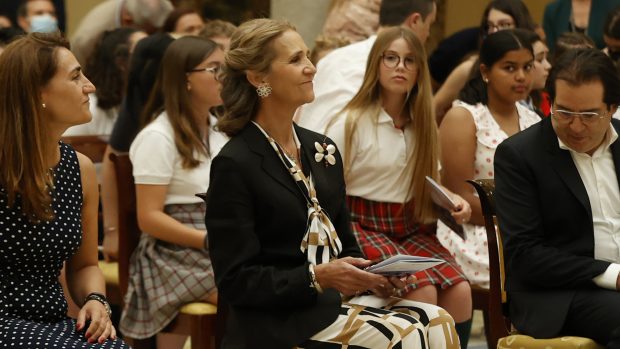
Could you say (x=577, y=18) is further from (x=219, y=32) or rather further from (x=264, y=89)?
(x=264, y=89)

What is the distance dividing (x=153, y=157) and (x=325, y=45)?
1.97 metres

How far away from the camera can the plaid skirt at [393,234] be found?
445cm

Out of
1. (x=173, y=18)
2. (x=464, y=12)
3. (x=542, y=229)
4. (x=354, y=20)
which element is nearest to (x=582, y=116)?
(x=542, y=229)

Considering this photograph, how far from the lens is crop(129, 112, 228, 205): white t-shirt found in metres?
4.54

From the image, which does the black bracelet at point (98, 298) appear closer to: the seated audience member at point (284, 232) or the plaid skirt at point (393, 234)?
the seated audience member at point (284, 232)

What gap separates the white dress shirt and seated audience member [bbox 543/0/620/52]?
2947 mm

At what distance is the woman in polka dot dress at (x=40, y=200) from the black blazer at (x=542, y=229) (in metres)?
1.37

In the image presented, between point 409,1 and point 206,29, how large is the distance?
1068mm

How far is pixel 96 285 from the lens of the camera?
358 cm

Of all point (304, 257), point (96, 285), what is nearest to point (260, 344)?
point (304, 257)

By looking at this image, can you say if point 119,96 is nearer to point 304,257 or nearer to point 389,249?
point 389,249

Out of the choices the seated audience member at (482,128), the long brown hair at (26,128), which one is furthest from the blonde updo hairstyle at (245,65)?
the seated audience member at (482,128)

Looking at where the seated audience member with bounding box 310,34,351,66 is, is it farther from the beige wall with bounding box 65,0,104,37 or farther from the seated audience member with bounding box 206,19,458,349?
the beige wall with bounding box 65,0,104,37

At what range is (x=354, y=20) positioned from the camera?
6.63 metres
